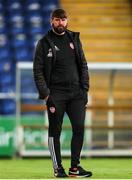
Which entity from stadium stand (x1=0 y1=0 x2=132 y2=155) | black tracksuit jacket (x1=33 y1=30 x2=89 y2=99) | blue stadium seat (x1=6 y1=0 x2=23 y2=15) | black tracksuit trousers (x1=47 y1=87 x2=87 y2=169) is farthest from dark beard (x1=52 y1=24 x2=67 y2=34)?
blue stadium seat (x1=6 y1=0 x2=23 y2=15)

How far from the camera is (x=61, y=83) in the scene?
333 inches

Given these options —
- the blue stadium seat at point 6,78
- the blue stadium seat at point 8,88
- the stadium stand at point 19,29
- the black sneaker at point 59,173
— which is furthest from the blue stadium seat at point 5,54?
the black sneaker at point 59,173

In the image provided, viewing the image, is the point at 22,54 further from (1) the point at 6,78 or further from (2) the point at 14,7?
(2) the point at 14,7

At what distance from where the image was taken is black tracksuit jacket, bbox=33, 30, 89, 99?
8297 mm

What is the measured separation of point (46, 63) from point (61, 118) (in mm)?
675

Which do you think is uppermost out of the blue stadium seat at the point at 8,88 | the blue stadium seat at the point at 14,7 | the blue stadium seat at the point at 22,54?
the blue stadium seat at the point at 14,7

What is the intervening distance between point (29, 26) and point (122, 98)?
19.4ft

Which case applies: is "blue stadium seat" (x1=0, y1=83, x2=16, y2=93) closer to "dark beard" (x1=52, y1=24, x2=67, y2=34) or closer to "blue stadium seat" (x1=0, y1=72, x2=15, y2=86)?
"blue stadium seat" (x1=0, y1=72, x2=15, y2=86)

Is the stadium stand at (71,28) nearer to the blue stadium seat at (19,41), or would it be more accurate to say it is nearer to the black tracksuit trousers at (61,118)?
the blue stadium seat at (19,41)

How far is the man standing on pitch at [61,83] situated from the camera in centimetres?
838

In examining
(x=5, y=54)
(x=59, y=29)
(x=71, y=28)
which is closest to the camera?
(x=59, y=29)

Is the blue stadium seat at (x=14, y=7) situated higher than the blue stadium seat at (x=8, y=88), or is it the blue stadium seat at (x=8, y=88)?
the blue stadium seat at (x=14, y=7)

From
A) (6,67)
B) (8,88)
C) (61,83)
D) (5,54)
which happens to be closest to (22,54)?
(5,54)

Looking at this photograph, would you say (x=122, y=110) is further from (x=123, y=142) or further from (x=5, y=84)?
(x=5, y=84)
